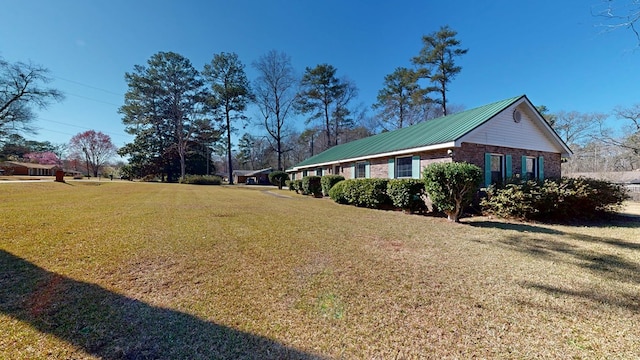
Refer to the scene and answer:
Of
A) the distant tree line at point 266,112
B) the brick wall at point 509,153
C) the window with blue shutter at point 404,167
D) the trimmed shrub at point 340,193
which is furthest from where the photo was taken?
the distant tree line at point 266,112

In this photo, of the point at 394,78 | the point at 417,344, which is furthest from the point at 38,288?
the point at 394,78

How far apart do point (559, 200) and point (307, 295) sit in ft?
30.0

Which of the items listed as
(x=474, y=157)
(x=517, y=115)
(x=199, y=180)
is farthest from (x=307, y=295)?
(x=199, y=180)

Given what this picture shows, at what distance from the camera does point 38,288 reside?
3.02 metres

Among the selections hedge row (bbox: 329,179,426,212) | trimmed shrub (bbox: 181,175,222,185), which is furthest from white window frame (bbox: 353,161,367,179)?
trimmed shrub (bbox: 181,175,222,185)

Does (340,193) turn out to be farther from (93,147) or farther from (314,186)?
(93,147)

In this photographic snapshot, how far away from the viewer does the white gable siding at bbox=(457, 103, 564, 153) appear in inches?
429

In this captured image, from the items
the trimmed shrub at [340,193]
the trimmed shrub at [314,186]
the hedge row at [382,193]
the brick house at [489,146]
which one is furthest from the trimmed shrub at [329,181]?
the brick house at [489,146]

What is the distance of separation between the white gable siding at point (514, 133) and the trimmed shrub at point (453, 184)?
2807mm

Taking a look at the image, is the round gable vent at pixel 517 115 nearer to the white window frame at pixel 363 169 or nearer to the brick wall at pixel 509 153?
the brick wall at pixel 509 153

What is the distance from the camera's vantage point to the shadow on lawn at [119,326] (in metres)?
2.09

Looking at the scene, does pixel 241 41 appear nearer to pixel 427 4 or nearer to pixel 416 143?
pixel 427 4

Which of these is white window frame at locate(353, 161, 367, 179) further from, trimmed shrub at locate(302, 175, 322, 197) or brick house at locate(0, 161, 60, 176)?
brick house at locate(0, 161, 60, 176)

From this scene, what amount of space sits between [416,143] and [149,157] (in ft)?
133
